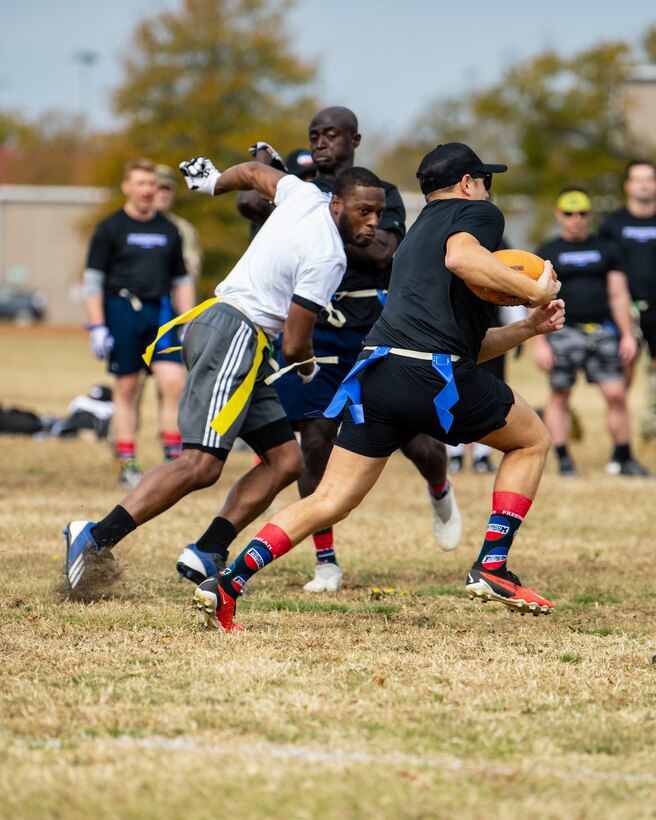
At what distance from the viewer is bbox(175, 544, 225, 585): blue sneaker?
639 centimetres

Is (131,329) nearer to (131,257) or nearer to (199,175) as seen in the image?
(131,257)

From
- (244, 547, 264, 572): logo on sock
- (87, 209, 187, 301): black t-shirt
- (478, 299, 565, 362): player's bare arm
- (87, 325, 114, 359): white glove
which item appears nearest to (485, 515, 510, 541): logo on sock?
(478, 299, 565, 362): player's bare arm

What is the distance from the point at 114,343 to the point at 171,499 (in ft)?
16.3

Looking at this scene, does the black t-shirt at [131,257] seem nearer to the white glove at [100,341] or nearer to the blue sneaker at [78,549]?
the white glove at [100,341]

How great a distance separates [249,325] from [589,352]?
6.66 metres

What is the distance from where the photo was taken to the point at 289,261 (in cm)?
617

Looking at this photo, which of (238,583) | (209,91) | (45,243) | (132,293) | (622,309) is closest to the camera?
(238,583)

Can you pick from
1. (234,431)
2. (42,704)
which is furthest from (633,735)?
(234,431)

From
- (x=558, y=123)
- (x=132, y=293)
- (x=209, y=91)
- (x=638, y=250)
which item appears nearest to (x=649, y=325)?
(x=638, y=250)

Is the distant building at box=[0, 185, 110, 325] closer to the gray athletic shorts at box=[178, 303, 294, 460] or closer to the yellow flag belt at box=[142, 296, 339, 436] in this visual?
the yellow flag belt at box=[142, 296, 339, 436]

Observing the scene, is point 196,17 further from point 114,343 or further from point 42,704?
point 42,704

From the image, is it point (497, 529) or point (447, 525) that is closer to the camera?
point (497, 529)

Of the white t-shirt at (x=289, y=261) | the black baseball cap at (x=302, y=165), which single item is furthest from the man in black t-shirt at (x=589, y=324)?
the white t-shirt at (x=289, y=261)

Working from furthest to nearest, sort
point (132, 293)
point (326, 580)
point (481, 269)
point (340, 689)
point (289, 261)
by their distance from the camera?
point (132, 293)
point (326, 580)
point (289, 261)
point (481, 269)
point (340, 689)
